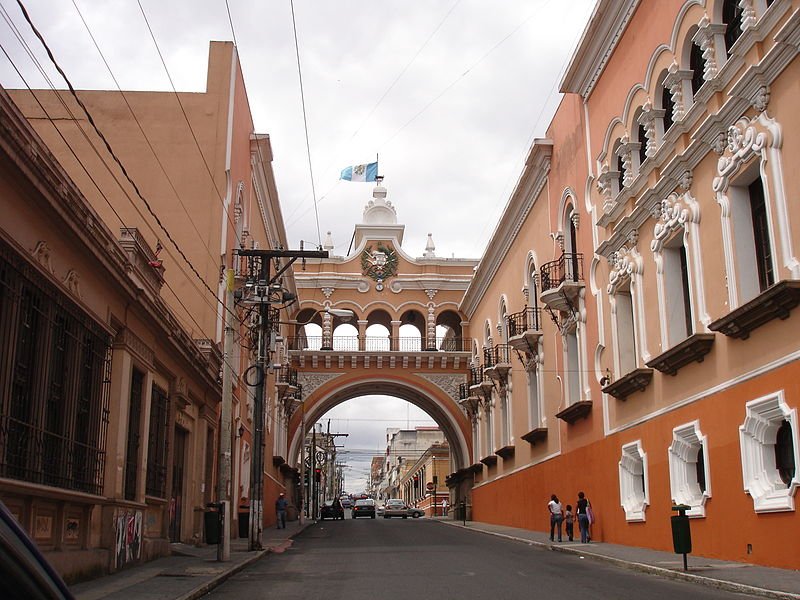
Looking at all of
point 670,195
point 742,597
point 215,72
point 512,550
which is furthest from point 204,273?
point 742,597

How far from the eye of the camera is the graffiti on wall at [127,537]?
49.3 feet

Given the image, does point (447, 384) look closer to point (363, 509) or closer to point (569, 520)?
point (363, 509)

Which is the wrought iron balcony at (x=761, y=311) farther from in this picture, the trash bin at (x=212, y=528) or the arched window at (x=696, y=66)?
the trash bin at (x=212, y=528)

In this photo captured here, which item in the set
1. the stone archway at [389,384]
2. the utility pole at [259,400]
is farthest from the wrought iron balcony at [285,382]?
the utility pole at [259,400]

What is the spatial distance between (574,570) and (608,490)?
24.7 ft

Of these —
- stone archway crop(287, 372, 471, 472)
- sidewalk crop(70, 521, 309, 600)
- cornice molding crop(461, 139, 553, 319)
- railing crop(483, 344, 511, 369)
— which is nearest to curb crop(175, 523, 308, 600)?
sidewalk crop(70, 521, 309, 600)

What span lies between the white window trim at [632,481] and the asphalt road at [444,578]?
6.77 feet

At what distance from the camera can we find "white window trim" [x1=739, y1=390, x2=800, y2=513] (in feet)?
45.5

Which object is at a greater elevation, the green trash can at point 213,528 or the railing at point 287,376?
the railing at point 287,376

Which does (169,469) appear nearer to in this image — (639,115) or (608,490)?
(608,490)

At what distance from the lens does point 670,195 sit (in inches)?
723

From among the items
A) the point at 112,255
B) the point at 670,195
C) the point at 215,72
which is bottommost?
the point at 112,255

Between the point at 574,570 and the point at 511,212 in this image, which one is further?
the point at 511,212

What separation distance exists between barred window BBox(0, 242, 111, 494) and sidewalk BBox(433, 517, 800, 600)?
8923 mm
